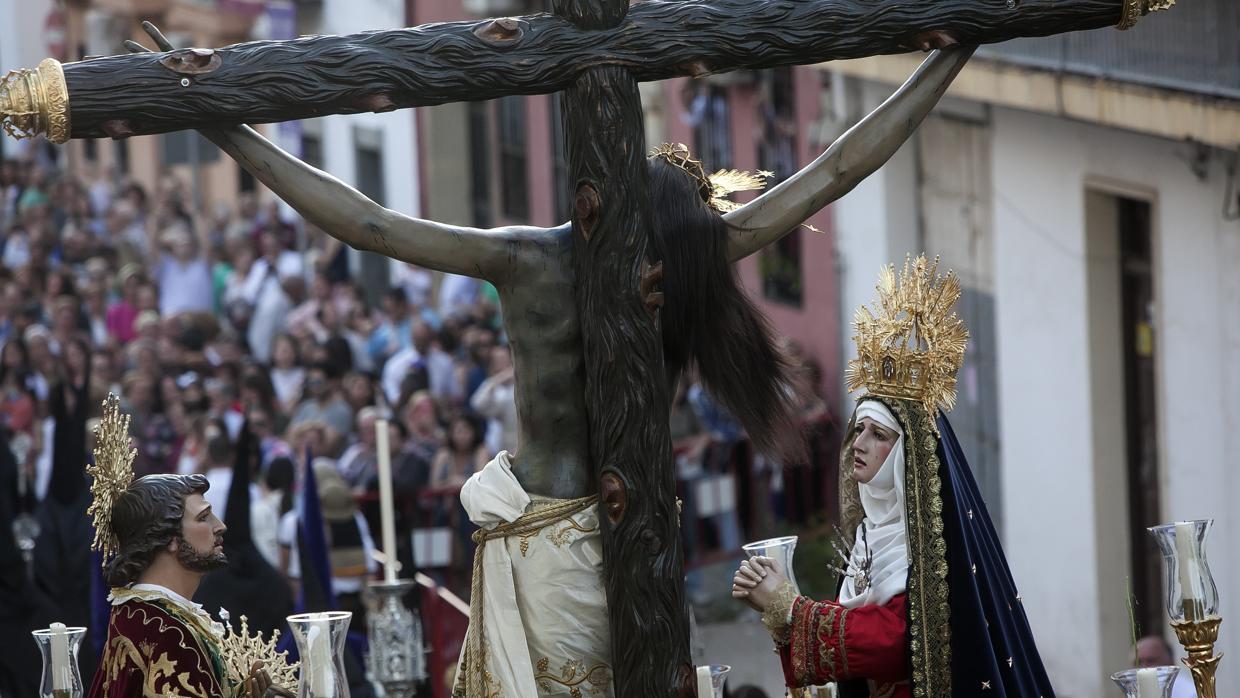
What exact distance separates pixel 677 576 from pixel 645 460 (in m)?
0.26

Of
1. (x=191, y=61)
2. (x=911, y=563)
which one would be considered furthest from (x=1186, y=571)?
(x=191, y=61)

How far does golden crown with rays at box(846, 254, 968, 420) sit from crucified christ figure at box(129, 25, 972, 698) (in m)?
0.37

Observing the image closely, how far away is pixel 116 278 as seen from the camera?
60.0ft

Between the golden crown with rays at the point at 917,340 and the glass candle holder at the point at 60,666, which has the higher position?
the golden crown with rays at the point at 917,340

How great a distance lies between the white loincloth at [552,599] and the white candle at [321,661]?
14.0 inches

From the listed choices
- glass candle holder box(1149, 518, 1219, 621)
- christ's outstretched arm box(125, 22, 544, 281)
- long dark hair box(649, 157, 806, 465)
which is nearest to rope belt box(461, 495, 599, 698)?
long dark hair box(649, 157, 806, 465)

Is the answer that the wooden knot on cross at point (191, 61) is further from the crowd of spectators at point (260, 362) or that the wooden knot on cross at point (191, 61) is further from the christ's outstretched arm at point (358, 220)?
the crowd of spectators at point (260, 362)

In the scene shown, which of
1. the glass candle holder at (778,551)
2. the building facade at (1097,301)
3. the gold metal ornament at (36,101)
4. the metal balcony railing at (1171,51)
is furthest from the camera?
the building facade at (1097,301)

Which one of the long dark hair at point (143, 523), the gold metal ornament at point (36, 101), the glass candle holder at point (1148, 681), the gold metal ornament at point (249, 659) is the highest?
the gold metal ornament at point (36, 101)

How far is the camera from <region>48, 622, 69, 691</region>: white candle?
5074 millimetres

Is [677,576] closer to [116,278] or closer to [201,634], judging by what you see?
[201,634]

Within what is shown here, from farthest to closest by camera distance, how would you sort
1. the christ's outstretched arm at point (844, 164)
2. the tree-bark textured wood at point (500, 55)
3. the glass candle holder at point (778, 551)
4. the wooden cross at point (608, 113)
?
the glass candle holder at point (778, 551)
the christ's outstretched arm at point (844, 164)
the wooden cross at point (608, 113)
the tree-bark textured wood at point (500, 55)

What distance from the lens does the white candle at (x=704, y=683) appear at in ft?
15.9

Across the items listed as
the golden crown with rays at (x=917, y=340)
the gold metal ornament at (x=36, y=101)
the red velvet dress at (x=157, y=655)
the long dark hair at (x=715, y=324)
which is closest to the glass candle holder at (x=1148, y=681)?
the golden crown with rays at (x=917, y=340)
